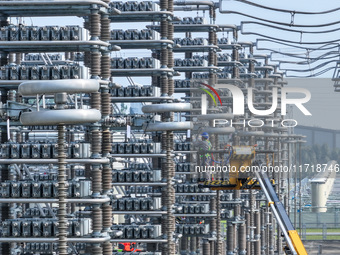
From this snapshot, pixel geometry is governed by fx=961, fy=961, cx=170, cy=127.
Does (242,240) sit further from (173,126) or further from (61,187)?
(61,187)

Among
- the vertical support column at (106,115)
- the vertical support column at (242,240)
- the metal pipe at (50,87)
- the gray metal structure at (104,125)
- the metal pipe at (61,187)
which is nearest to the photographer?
the metal pipe at (61,187)

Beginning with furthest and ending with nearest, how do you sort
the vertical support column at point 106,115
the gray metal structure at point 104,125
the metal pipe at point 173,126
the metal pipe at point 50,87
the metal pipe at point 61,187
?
the metal pipe at point 173,126 < the vertical support column at point 106,115 < the gray metal structure at point 104,125 < the metal pipe at point 50,87 < the metal pipe at point 61,187

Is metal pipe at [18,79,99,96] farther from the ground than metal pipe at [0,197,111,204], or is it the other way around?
metal pipe at [18,79,99,96]

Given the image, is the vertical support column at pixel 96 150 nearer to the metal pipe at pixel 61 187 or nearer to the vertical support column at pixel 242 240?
the metal pipe at pixel 61 187

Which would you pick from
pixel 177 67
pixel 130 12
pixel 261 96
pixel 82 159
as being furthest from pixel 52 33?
pixel 261 96

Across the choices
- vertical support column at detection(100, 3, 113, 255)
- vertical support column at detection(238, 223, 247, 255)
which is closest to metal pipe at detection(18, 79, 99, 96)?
vertical support column at detection(100, 3, 113, 255)

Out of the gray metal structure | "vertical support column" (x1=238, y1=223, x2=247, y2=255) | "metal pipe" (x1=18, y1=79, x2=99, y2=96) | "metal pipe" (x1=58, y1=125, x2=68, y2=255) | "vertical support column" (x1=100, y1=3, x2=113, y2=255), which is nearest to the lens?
"metal pipe" (x1=58, y1=125, x2=68, y2=255)

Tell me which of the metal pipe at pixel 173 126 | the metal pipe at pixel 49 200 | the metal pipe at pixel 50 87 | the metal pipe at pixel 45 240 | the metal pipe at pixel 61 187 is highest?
the metal pipe at pixel 50 87

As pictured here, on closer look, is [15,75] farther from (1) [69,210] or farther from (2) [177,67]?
(1) [69,210]

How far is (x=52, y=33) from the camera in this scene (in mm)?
67562

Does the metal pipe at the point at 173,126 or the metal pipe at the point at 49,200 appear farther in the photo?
the metal pipe at the point at 173,126

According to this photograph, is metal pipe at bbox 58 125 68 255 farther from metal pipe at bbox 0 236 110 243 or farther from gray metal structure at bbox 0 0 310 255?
metal pipe at bbox 0 236 110 243

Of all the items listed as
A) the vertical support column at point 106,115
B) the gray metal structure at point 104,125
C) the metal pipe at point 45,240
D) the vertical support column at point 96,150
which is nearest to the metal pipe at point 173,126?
the gray metal structure at point 104,125

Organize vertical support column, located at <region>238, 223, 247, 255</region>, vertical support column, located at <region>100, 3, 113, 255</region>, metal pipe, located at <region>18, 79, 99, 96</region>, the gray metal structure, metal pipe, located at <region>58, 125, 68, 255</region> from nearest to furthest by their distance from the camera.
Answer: metal pipe, located at <region>58, 125, 68, 255</region>
metal pipe, located at <region>18, 79, 99, 96</region>
the gray metal structure
vertical support column, located at <region>100, 3, 113, 255</region>
vertical support column, located at <region>238, 223, 247, 255</region>
